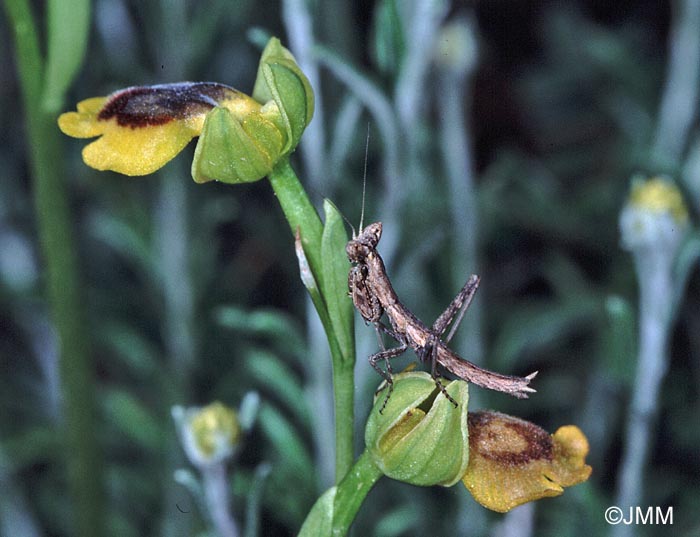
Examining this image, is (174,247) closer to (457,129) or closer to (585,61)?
(457,129)

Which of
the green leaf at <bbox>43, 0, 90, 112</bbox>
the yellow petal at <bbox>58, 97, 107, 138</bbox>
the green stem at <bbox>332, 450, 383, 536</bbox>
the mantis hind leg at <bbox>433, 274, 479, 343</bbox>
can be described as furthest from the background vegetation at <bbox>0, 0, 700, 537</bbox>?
the green stem at <bbox>332, 450, 383, 536</bbox>

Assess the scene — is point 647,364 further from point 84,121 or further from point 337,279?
point 84,121

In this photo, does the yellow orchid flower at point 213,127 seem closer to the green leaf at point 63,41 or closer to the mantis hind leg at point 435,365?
the mantis hind leg at point 435,365

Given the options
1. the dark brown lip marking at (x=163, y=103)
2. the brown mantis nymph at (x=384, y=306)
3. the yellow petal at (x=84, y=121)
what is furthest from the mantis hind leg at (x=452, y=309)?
the yellow petal at (x=84, y=121)

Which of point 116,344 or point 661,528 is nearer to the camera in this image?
point 661,528

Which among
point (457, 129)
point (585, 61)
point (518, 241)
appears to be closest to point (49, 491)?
point (457, 129)

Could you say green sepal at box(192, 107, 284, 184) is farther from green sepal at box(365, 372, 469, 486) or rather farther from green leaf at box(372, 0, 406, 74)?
green leaf at box(372, 0, 406, 74)
